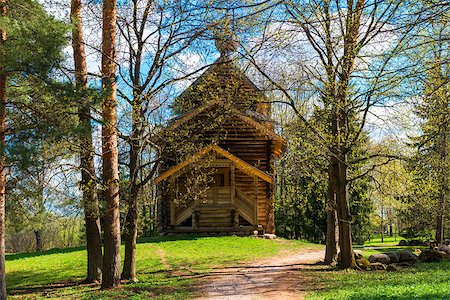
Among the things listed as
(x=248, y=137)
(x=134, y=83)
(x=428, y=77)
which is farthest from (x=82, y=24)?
(x=248, y=137)

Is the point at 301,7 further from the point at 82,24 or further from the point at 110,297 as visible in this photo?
the point at 110,297

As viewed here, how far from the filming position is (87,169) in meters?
13.4

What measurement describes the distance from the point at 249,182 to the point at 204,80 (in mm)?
12035

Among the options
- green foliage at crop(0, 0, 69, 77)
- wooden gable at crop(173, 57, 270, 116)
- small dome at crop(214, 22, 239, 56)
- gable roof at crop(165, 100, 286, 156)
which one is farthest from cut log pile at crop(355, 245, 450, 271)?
green foliage at crop(0, 0, 69, 77)

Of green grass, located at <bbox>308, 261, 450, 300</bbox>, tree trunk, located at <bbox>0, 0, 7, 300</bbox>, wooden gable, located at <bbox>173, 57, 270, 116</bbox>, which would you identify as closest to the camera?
green grass, located at <bbox>308, 261, 450, 300</bbox>

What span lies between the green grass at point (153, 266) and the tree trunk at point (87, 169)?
0.99 m

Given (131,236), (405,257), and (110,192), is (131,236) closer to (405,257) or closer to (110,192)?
(110,192)

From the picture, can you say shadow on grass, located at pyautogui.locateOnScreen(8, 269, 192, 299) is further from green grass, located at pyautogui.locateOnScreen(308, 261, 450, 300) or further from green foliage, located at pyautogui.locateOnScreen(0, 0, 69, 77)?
green foliage, located at pyautogui.locateOnScreen(0, 0, 69, 77)

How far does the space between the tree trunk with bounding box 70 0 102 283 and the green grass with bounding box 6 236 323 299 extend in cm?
99

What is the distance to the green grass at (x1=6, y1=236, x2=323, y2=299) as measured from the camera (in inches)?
484

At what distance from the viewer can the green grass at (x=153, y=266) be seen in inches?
484

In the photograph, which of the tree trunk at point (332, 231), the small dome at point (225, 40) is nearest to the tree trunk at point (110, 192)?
the small dome at point (225, 40)

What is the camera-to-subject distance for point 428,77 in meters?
12.2

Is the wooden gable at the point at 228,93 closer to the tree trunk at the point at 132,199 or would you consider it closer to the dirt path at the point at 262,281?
the tree trunk at the point at 132,199
